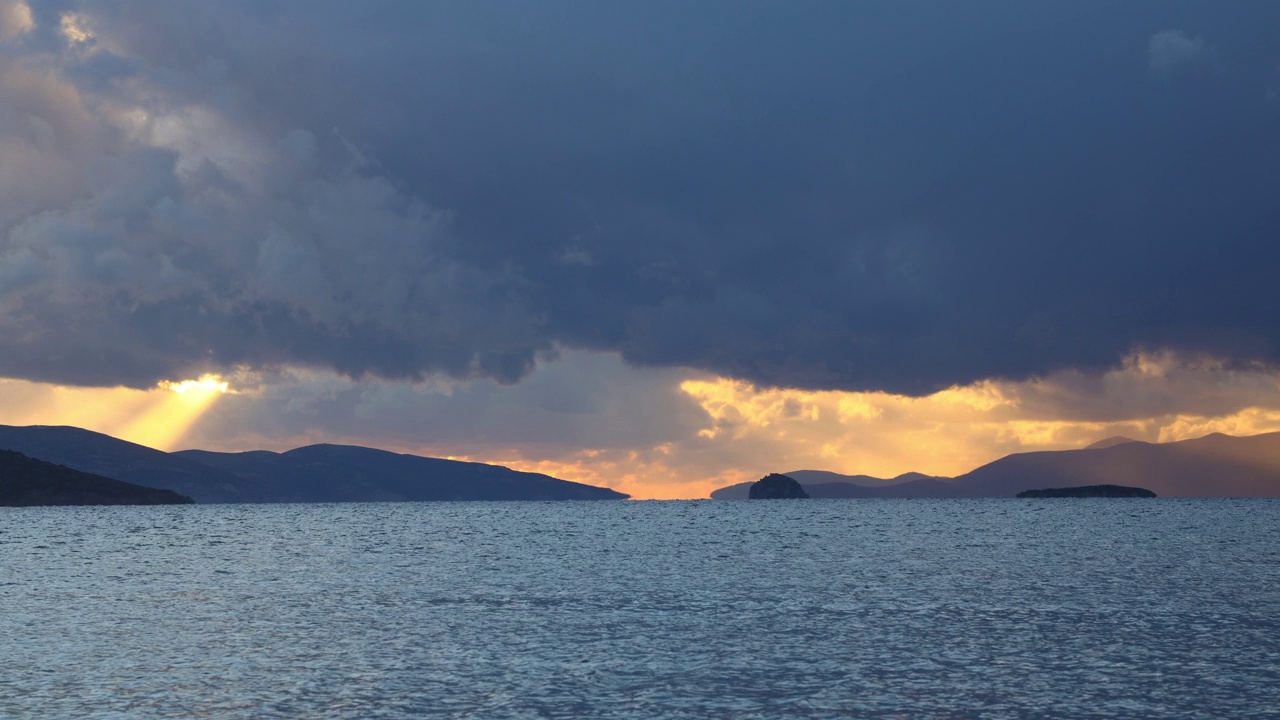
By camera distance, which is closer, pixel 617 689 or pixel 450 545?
pixel 617 689

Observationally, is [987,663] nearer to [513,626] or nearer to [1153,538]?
[513,626]

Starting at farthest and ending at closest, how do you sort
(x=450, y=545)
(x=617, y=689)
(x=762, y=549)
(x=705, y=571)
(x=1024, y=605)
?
1. (x=450, y=545)
2. (x=762, y=549)
3. (x=705, y=571)
4. (x=1024, y=605)
5. (x=617, y=689)

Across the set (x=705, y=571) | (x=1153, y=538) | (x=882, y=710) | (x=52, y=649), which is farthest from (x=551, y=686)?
(x=1153, y=538)

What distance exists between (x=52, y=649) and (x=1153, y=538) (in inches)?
5649

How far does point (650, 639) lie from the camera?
49.9 meters

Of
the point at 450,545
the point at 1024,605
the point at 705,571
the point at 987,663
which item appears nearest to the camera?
the point at 987,663

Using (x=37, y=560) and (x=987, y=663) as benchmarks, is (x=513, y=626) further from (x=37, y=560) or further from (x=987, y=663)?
(x=37, y=560)

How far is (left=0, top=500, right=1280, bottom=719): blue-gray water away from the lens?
3603cm

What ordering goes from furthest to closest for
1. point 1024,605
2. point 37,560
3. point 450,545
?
point 450,545, point 37,560, point 1024,605

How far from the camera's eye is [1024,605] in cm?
6322

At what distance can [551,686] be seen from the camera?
38.8m

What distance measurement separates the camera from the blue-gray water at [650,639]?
118 ft

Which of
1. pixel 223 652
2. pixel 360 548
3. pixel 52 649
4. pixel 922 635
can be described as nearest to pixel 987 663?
Result: pixel 922 635

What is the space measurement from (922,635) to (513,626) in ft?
68.8
